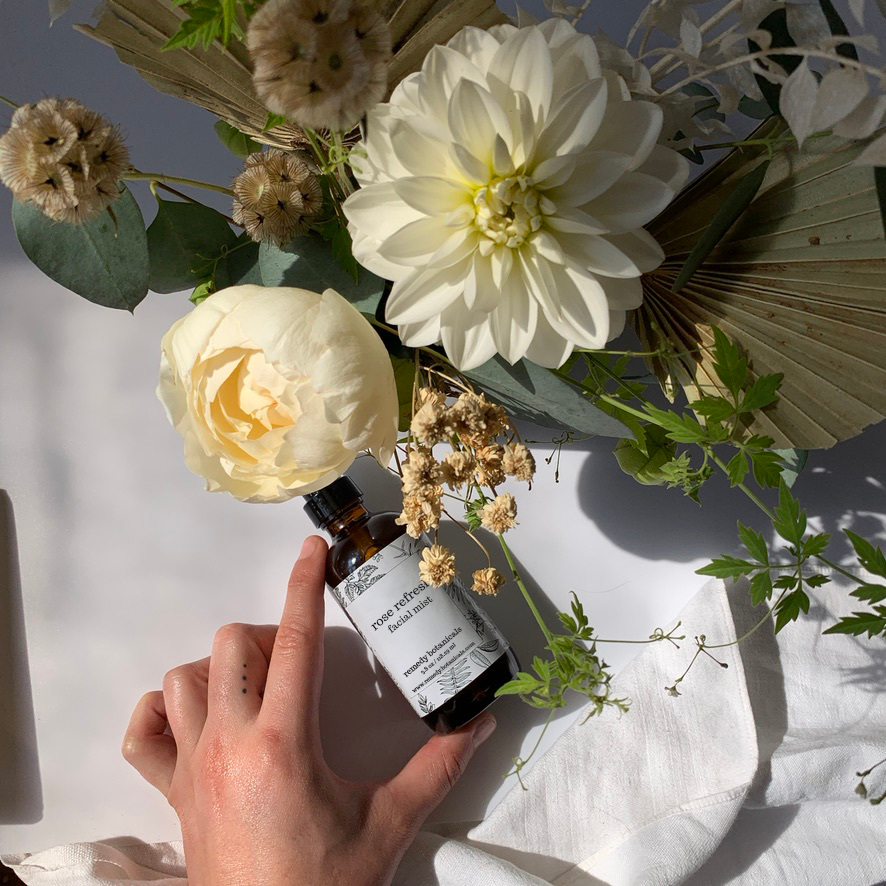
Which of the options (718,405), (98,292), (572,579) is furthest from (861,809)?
(98,292)

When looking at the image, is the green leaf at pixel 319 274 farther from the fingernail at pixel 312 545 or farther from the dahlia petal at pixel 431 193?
the fingernail at pixel 312 545

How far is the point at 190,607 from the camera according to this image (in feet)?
2.30

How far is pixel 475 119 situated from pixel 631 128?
75 mm

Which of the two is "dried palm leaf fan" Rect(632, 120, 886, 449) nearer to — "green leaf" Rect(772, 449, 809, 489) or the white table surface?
"green leaf" Rect(772, 449, 809, 489)

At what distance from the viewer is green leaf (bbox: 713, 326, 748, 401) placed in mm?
418

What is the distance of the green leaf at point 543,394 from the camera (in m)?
0.42

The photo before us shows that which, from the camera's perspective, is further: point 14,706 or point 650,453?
point 14,706

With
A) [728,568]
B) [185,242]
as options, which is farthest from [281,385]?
[728,568]

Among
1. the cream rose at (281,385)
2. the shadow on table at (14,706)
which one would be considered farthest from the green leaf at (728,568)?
the shadow on table at (14,706)

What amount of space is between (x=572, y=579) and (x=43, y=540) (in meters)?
0.48

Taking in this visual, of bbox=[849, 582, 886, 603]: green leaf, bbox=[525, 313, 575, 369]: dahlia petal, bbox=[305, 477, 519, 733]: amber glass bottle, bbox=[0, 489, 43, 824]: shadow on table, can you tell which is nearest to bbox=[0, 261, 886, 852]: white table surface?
bbox=[0, 489, 43, 824]: shadow on table

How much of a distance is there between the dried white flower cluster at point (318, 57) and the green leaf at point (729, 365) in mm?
220

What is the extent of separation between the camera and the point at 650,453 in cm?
56

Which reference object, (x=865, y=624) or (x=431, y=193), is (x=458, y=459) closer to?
(x=431, y=193)
